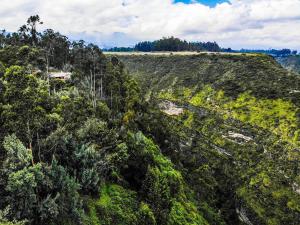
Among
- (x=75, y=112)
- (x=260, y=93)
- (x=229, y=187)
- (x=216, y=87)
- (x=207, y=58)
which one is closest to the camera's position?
(x=75, y=112)

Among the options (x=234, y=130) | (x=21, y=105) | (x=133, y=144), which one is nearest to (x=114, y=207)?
(x=133, y=144)

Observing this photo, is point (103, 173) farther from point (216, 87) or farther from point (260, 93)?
point (216, 87)

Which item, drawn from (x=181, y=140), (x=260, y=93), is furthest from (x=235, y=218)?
(x=260, y=93)

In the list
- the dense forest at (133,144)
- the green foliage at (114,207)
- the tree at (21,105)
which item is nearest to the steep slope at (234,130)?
the dense forest at (133,144)

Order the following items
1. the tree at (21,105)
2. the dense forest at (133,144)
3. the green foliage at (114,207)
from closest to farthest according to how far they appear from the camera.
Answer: the tree at (21,105) < the dense forest at (133,144) < the green foliage at (114,207)

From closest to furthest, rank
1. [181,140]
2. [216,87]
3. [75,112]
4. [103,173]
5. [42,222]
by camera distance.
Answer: [42,222] < [103,173] < [75,112] < [181,140] < [216,87]

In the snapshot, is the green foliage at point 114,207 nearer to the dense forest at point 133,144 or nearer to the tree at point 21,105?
the dense forest at point 133,144
